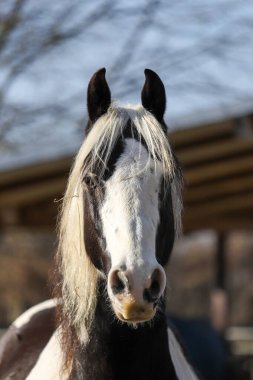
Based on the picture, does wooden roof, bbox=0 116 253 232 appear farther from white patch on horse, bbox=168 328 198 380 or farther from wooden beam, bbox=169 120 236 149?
white patch on horse, bbox=168 328 198 380

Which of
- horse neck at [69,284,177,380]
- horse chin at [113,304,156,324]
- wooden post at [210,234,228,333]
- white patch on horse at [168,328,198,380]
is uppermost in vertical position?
→ horse chin at [113,304,156,324]

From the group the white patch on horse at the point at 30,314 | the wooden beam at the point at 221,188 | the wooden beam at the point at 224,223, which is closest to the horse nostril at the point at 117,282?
the white patch on horse at the point at 30,314

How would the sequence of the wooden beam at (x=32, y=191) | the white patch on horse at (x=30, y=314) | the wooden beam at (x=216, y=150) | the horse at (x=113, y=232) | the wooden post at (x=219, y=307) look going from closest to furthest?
the horse at (x=113, y=232) → the white patch on horse at (x=30, y=314) → the wooden beam at (x=216, y=150) → the wooden beam at (x=32, y=191) → the wooden post at (x=219, y=307)

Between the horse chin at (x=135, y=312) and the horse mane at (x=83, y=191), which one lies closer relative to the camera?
the horse chin at (x=135, y=312)

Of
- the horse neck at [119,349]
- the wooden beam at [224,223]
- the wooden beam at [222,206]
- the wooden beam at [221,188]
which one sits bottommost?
the wooden beam at [224,223]

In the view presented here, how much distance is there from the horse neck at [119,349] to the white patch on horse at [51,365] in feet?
0.53

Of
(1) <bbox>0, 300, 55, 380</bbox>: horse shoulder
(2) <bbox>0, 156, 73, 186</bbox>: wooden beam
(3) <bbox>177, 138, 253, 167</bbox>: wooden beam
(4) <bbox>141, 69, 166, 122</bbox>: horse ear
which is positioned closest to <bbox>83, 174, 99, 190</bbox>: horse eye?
(4) <bbox>141, 69, 166, 122</bbox>: horse ear

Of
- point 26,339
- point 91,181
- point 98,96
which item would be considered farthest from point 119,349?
point 26,339

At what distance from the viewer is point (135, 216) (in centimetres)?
306

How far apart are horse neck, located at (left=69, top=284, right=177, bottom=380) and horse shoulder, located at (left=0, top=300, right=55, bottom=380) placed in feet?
3.26

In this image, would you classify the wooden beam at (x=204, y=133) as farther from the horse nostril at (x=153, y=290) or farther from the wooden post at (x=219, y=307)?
the horse nostril at (x=153, y=290)

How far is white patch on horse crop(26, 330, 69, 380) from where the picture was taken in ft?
11.5

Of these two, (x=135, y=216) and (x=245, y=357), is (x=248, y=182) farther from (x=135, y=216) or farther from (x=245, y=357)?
(x=135, y=216)

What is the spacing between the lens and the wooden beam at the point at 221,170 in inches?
372
